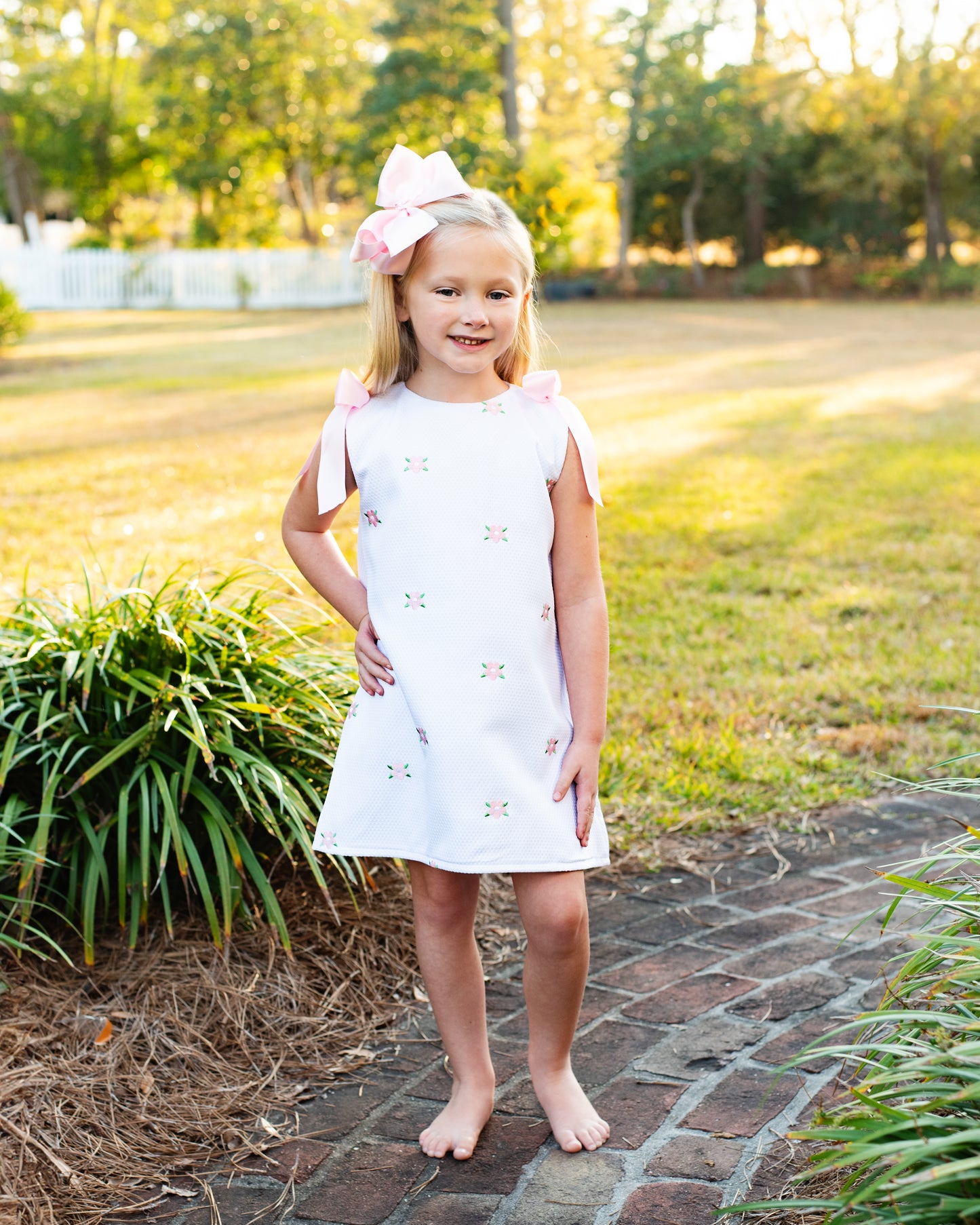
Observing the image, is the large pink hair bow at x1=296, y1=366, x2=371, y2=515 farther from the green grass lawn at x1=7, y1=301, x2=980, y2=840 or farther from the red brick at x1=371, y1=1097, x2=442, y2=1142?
the red brick at x1=371, y1=1097, x2=442, y2=1142

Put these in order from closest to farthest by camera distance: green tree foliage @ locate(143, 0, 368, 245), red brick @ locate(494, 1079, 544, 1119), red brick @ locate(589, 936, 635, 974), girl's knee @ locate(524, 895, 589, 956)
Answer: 1. girl's knee @ locate(524, 895, 589, 956)
2. red brick @ locate(494, 1079, 544, 1119)
3. red brick @ locate(589, 936, 635, 974)
4. green tree foliage @ locate(143, 0, 368, 245)

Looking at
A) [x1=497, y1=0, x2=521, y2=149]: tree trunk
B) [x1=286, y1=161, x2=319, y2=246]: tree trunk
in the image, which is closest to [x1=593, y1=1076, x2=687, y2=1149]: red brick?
[x1=497, y1=0, x2=521, y2=149]: tree trunk

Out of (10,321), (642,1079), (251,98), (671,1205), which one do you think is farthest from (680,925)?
(251,98)

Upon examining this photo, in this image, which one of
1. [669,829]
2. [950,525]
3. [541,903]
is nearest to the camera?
[541,903]

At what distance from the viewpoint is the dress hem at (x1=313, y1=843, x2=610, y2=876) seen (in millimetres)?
1881

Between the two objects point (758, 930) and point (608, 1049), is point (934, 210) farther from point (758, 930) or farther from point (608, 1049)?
point (608, 1049)

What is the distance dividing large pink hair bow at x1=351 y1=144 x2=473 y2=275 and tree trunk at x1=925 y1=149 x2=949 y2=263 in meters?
23.5

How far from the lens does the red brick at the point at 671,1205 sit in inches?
72.4

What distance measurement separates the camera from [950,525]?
20.2ft

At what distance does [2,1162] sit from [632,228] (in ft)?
87.8

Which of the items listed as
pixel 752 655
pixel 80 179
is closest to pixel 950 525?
pixel 752 655

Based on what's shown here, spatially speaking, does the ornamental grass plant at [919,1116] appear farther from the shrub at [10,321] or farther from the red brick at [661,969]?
the shrub at [10,321]

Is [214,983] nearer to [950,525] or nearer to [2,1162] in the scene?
[2,1162]

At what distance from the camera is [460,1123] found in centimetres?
207
